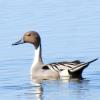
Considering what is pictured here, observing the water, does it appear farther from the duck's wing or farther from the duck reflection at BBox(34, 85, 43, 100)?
the duck's wing

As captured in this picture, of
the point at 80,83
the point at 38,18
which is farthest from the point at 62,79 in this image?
the point at 38,18

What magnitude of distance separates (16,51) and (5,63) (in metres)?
1.56

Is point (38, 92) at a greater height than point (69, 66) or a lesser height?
lesser

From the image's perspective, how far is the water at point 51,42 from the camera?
17889 mm

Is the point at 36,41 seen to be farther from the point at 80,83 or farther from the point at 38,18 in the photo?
the point at 38,18

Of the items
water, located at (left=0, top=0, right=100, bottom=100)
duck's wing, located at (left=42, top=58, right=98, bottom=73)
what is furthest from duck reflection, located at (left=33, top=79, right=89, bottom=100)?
duck's wing, located at (left=42, top=58, right=98, bottom=73)

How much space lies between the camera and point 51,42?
23391 mm

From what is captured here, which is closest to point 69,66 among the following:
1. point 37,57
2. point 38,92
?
point 37,57

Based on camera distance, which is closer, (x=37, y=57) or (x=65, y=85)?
(x=65, y=85)

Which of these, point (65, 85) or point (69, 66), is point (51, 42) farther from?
point (65, 85)

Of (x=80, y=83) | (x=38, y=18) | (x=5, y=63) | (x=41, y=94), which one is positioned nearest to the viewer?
(x=41, y=94)

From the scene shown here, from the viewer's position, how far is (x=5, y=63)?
21.3m

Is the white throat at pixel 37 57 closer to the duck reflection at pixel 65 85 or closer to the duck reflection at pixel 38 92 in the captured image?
the duck reflection at pixel 65 85

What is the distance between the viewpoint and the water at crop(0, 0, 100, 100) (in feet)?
58.7
